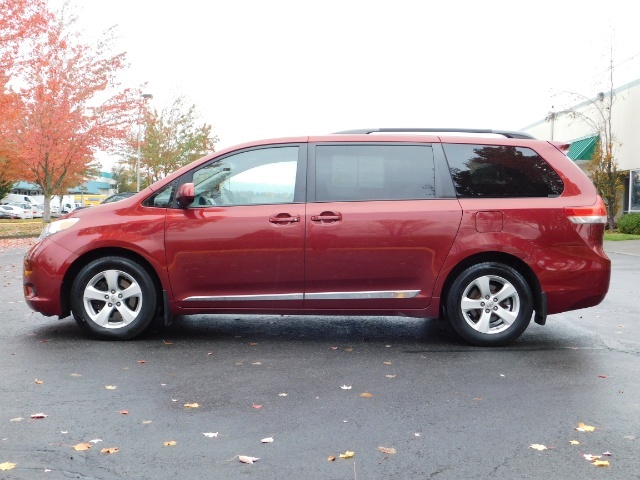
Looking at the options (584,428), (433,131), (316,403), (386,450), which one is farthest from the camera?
(433,131)

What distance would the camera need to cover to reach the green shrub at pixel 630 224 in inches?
1080

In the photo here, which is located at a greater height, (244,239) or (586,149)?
(586,149)

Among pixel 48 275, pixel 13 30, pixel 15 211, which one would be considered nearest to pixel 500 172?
pixel 48 275

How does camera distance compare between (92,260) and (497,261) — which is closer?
(497,261)

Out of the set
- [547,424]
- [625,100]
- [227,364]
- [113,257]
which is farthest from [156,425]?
[625,100]

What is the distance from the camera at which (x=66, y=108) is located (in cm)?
2917

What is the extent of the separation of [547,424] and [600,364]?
188 centimetres

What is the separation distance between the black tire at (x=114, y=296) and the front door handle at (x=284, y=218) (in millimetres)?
1235

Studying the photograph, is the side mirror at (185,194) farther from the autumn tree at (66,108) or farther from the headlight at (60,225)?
the autumn tree at (66,108)

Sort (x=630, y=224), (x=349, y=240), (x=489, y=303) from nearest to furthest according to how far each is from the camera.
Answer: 1. (x=349, y=240)
2. (x=489, y=303)
3. (x=630, y=224)

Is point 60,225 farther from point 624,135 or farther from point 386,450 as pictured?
point 624,135

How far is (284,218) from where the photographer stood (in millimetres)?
6391

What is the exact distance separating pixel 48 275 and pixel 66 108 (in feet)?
80.2

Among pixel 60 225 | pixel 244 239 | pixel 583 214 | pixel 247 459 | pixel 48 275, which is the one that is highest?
pixel 583 214
